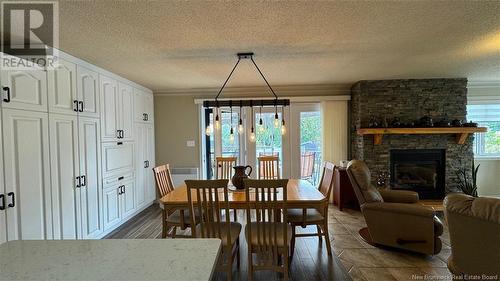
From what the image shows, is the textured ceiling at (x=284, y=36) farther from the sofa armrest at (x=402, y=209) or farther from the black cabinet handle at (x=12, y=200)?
the sofa armrest at (x=402, y=209)

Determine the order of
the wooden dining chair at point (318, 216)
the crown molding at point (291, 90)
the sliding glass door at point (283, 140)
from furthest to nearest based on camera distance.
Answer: the sliding glass door at point (283, 140), the crown molding at point (291, 90), the wooden dining chair at point (318, 216)

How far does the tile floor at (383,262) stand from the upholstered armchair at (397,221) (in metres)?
0.10

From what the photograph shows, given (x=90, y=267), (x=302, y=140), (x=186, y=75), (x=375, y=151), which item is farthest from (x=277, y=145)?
(x=90, y=267)

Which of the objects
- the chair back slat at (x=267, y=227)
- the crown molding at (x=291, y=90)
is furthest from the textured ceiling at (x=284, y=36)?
the chair back slat at (x=267, y=227)

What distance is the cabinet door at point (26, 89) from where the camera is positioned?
2.06 m

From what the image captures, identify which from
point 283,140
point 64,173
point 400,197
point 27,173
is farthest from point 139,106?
point 400,197

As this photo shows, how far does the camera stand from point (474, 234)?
1.75 meters

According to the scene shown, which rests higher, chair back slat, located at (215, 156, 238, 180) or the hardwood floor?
chair back slat, located at (215, 156, 238, 180)

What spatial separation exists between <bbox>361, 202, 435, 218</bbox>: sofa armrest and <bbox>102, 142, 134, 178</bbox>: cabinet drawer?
3.41m

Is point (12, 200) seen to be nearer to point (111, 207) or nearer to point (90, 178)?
point (90, 178)

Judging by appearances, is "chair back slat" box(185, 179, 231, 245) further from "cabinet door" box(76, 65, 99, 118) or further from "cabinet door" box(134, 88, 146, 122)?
"cabinet door" box(134, 88, 146, 122)

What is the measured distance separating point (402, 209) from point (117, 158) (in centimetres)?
381

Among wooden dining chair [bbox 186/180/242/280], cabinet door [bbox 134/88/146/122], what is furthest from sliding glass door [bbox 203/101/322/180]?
wooden dining chair [bbox 186/180/242/280]

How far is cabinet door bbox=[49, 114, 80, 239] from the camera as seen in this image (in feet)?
8.20
